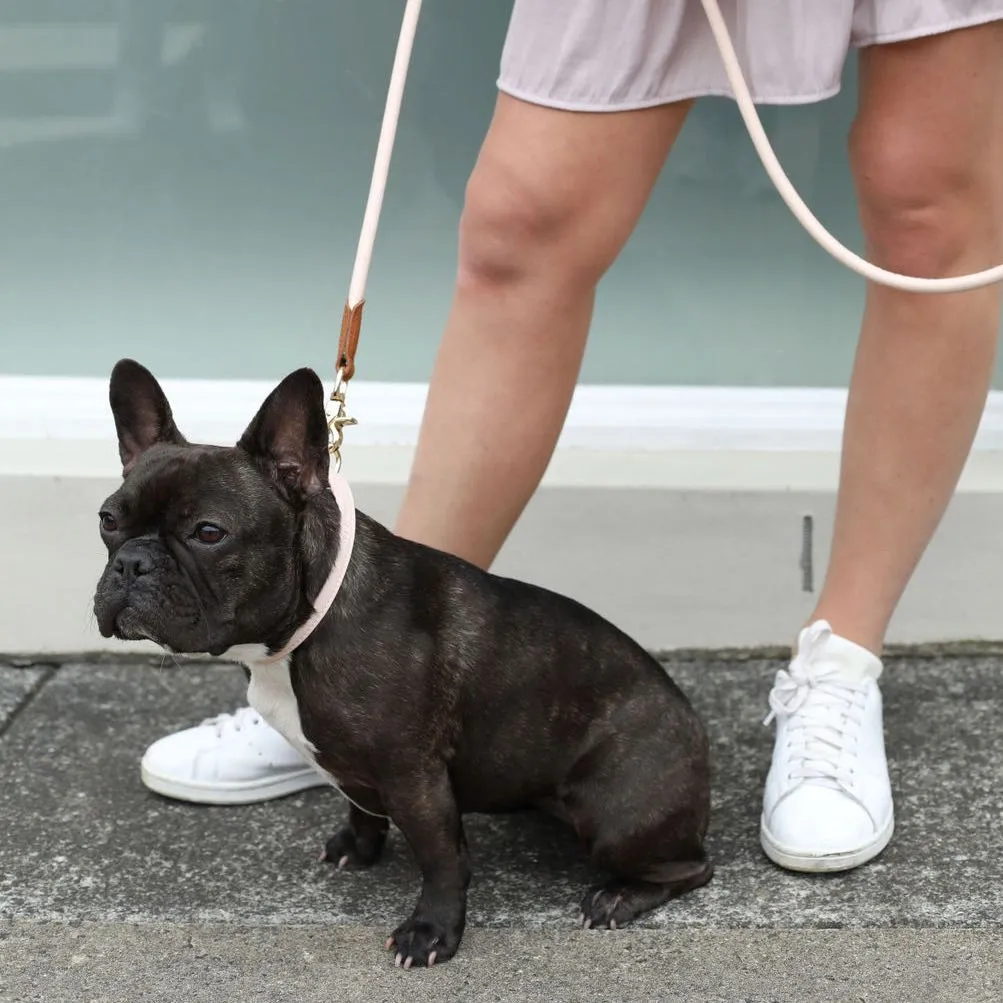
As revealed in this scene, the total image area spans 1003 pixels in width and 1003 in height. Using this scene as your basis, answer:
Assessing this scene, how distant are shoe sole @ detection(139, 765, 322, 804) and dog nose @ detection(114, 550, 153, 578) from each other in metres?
0.92

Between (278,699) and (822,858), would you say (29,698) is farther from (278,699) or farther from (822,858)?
(822,858)

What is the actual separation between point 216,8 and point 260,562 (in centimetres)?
199

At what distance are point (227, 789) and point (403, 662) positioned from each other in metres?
0.79

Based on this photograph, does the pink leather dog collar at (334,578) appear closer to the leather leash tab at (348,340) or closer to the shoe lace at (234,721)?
the leather leash tab at (348,340)

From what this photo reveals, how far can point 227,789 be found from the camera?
3059 millimetres

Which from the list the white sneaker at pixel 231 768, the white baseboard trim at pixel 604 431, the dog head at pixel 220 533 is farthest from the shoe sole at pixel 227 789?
the white baseboard trim at pixel 604 431

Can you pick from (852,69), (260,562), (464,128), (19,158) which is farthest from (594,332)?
(260,562)

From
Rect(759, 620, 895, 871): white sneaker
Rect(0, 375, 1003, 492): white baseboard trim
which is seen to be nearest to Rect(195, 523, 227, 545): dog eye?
Rect(759, 620, 895, 871): white sneaker

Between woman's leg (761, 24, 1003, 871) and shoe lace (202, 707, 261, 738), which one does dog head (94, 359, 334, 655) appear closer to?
shoe lace (202, 707, 261, 738)

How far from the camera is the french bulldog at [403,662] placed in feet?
7.51

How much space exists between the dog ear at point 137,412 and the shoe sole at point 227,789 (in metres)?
0.86

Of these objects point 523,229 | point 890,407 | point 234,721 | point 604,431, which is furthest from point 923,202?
point 234,721

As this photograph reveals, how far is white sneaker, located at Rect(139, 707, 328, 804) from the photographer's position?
3061mm

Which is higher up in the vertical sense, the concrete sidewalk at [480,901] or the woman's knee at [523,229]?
the woman's knee at [523,229]
